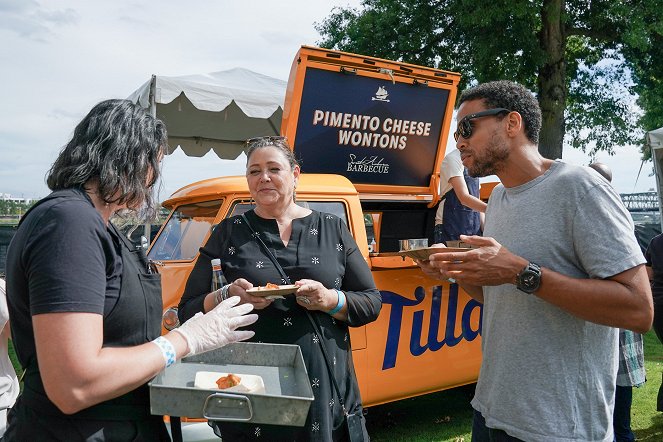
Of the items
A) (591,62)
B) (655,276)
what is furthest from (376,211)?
(591,62)

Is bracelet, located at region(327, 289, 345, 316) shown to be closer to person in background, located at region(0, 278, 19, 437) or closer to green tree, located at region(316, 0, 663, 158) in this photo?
person in background, located at region(0, 278, 19, 437)

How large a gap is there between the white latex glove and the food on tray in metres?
0.12

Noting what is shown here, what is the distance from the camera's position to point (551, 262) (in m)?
1.91

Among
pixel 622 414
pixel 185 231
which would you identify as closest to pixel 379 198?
pixel 185 231

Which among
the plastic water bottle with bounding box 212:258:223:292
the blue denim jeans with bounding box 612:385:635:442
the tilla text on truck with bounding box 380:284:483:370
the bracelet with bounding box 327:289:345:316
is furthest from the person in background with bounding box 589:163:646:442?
the plastic water bottle with bounding box 212:258:223:292

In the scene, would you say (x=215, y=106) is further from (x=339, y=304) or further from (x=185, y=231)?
(x=339, y=304)

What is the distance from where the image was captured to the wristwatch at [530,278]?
1797mm

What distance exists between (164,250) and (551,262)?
9.92 feet

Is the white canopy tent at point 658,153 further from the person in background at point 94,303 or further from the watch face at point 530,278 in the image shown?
the person in background at point 94,303

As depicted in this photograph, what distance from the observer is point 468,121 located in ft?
7.18

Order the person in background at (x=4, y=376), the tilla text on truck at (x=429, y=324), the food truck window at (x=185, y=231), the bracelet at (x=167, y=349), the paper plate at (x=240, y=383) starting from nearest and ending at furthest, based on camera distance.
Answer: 1. the bracelet at (x=167, y=349)
2. the paper plate at (x=240, y=383)
3. the person in background at (x=4, y=376)
4. the food truck window at (x=185, y=231)
5. the tilla text on truck at (x=429, y=324)

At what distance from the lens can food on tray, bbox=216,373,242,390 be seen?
174 cm

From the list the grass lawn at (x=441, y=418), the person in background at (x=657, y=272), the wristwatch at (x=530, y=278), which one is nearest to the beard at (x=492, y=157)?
the wristwatch at (x=530, y=278)

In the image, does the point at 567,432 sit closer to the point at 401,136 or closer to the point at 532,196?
the point at 532,196
